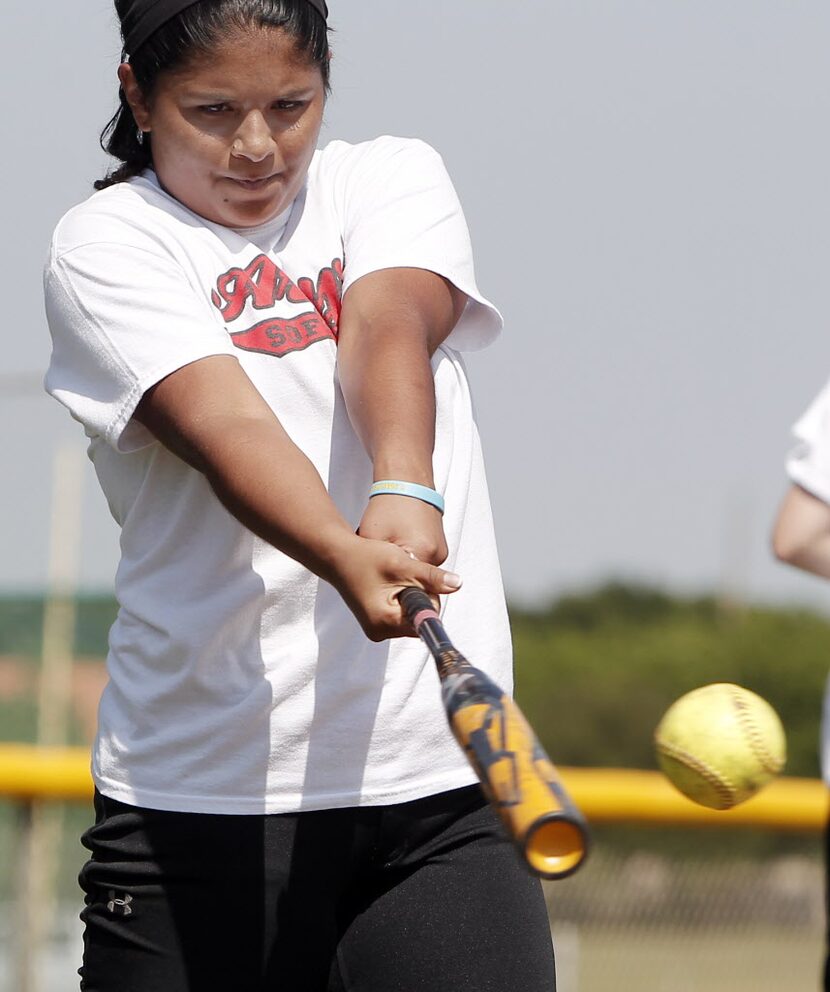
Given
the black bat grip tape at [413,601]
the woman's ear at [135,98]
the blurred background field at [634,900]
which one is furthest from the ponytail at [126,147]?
the blurred background field at [634,900]

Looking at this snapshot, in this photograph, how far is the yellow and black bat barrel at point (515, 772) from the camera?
145 cm

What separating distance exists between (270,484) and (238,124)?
578mm

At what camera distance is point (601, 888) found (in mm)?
6848

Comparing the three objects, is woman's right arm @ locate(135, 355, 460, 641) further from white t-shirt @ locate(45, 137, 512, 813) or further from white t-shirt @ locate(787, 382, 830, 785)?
white t-shirt @ locate(787, 382, 830, 785)

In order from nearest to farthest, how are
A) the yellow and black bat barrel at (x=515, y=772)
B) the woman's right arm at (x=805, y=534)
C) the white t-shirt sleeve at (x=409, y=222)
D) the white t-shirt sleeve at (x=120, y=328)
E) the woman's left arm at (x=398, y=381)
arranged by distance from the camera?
the yellow and black bat barrel at (x=515, y=772), the woman's left arm at (x=398, y=381), the white t-shirt sleeve at (x=120, y=328), the white t-shirt sleeve at (x=409, y=222), the woman's right arm at (x=805, y=534)

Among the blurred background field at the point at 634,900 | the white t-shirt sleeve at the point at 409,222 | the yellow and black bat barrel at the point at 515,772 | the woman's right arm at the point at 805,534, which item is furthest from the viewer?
the blurred background field at the point at 634,900

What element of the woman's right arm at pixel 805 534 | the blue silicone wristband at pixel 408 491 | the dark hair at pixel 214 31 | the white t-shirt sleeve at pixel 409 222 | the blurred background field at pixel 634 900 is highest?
the dark hair at pixel 214 31

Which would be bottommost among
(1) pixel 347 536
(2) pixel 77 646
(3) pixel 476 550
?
(2) pixel 77 646

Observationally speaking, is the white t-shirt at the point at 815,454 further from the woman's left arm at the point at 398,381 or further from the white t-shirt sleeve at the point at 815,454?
the woman's left arm at the point at 398,381

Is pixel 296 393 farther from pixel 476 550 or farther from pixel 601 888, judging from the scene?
pixel 601 888

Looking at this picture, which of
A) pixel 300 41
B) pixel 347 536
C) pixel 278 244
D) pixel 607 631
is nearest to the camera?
pixel 347 536

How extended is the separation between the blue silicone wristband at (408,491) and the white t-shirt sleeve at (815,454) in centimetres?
126

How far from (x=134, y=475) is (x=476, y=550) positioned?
0.52 metres

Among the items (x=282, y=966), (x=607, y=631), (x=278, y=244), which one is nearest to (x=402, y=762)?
(x=282, y=966)
